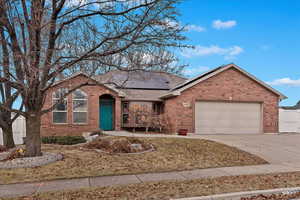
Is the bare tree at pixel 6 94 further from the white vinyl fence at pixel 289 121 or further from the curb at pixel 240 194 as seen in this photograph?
the white vinyl fence at pixel 289 121

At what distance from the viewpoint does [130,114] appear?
1891 centimetres

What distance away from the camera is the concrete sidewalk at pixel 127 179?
600 cm

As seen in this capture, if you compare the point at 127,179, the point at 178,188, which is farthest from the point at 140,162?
the point at 178,188

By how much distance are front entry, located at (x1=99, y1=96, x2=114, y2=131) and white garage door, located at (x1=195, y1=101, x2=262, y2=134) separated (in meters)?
6.46

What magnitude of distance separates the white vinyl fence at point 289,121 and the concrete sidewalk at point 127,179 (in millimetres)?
12252

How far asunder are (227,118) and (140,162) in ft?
35.0

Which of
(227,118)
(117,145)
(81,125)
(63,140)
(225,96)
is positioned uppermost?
(225,96)

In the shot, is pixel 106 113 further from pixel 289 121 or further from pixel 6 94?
pixel 289 121

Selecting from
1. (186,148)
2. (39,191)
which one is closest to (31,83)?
(39,191)

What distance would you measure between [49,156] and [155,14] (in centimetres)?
610

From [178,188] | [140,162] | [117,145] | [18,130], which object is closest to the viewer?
[178,188]

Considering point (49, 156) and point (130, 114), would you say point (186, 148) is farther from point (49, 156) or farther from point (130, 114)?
point (130, 114)

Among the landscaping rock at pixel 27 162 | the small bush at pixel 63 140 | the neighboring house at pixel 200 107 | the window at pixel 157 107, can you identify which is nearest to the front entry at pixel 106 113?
the neighboring house at pixel 200 107

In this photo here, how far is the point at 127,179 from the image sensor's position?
682cm
